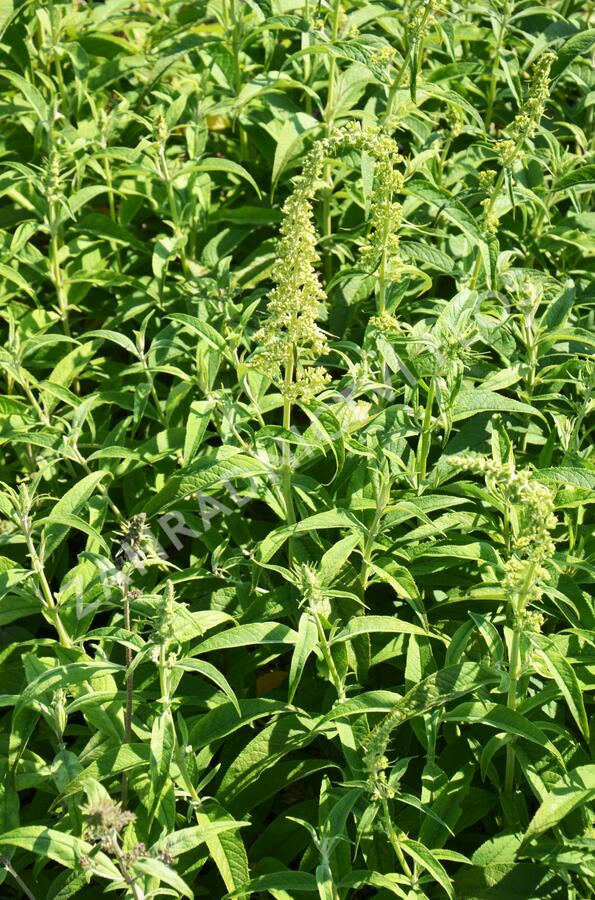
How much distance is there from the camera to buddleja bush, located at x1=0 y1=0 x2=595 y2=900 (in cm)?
286

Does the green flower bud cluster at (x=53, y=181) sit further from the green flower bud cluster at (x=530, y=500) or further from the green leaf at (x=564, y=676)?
the green leaf at (x=564, y=676)

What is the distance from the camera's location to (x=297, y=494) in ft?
11.7

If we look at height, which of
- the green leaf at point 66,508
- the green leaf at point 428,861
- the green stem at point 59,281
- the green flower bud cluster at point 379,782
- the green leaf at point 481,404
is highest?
the green stem at point 59,281

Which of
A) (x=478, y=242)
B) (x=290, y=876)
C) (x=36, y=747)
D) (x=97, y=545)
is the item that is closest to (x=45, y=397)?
(x=97, y=545)

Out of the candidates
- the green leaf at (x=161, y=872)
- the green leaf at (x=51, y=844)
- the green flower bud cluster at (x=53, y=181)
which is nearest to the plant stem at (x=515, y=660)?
the green leaf at (x=161, y=872)

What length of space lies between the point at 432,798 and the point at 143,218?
3433 mm

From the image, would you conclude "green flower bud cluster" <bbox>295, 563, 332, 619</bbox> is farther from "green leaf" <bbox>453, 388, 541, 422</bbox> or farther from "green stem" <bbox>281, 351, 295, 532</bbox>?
"green leaf" <bbox>453, 388, 541, 422</bbox>

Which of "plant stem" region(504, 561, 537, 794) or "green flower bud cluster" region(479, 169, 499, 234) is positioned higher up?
"green flower bud cluster" region(479, 169, 499, 234)

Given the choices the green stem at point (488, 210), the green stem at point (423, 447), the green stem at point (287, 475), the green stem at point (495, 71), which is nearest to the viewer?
the green stem at point (287, 475)

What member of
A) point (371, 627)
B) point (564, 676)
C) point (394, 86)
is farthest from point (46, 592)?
point (394, 86)

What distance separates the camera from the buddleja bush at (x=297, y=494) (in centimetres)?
286

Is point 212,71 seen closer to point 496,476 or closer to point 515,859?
point 496,476

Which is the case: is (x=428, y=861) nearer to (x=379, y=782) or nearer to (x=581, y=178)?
(x=379, y=782)

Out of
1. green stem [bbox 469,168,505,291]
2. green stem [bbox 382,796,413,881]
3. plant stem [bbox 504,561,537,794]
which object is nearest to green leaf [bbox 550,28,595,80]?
green stem [bbox 469,168,505,291]
